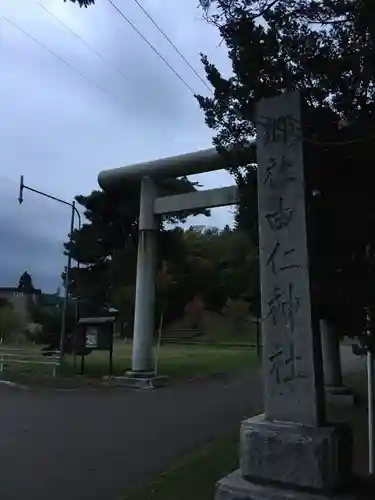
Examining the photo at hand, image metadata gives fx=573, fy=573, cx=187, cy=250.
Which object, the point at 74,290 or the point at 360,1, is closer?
the point at 360,1

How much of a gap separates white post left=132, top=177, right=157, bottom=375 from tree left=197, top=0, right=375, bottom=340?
900cm

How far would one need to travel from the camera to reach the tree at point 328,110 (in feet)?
15.9

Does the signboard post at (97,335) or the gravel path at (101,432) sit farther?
the signboard post at (97,335)

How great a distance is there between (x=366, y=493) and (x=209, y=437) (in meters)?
4.30

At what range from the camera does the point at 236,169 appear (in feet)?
20.4

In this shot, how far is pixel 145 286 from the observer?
555 inches

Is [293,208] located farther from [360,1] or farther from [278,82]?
[360,1]

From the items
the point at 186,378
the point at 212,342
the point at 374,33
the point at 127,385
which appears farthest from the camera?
the point at 212,342

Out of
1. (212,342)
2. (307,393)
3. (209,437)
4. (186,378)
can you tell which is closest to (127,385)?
(186,378)

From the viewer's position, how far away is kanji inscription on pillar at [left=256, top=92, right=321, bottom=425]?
4.50 m

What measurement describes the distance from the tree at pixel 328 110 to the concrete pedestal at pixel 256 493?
1.48 metres

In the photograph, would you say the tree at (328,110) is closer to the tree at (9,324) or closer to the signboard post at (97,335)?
the signboard post at (97,335)

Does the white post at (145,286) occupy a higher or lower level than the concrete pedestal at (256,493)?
higher

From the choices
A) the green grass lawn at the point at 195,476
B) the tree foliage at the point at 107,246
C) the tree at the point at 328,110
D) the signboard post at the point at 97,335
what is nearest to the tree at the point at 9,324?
the tree foliage at the point at 107,246
